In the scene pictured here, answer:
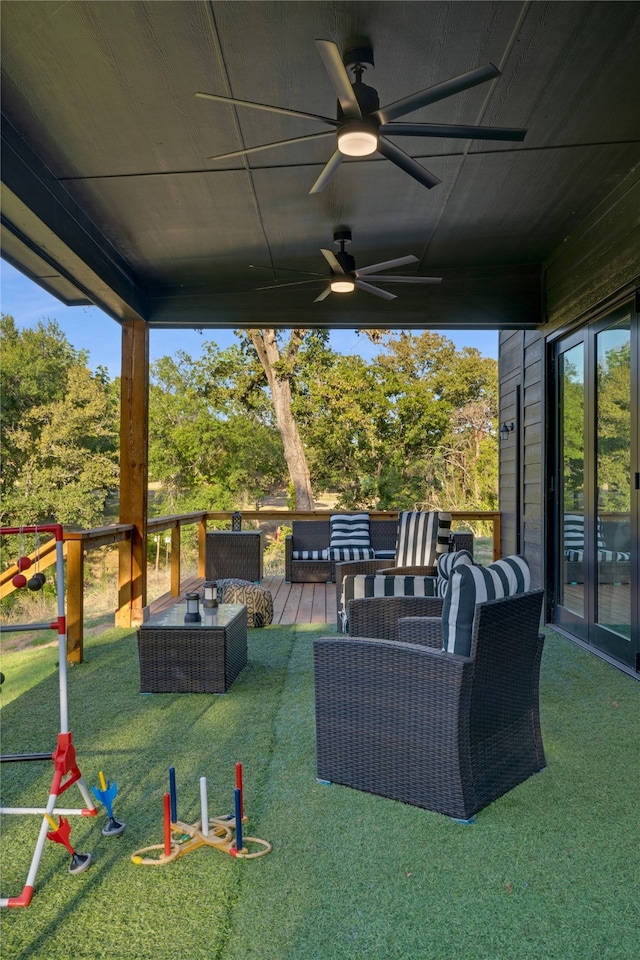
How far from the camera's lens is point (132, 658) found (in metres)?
4.36

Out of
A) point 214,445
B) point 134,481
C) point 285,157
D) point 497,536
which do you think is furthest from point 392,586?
point 214,445

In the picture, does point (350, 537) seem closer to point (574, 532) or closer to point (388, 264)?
point (574, 532)

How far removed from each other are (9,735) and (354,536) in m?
4.85

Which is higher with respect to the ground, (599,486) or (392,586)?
(599,486)

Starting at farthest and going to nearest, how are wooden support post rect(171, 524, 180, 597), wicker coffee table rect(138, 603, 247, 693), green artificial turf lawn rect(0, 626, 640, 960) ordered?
wooden support post rect(171, 524, 180, 597) → wicker coffee table rect(138, 603, 247, 693) → green artificial turf lawn rect(0, 626, 640, 960)

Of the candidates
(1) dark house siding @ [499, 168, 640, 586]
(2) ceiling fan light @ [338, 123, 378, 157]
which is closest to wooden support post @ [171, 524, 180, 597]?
(1) dark house siding @ [499, 168, 640, 586]

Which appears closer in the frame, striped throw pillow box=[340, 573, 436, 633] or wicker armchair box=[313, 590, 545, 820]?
wicker armchair box=[313, 590, 545, 820]

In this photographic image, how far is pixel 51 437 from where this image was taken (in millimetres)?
14188

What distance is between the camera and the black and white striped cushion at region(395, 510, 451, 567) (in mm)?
5230

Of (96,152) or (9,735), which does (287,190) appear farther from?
(9,735)

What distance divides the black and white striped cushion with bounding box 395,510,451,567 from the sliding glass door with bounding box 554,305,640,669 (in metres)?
1.02

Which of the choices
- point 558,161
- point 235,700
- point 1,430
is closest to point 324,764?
point 235,700

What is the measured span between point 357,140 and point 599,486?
9.60 feet

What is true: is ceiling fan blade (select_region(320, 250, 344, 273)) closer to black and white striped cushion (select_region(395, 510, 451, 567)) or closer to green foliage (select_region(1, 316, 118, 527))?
black and white striped cushion (select_region(395, 510, 451, 567))
